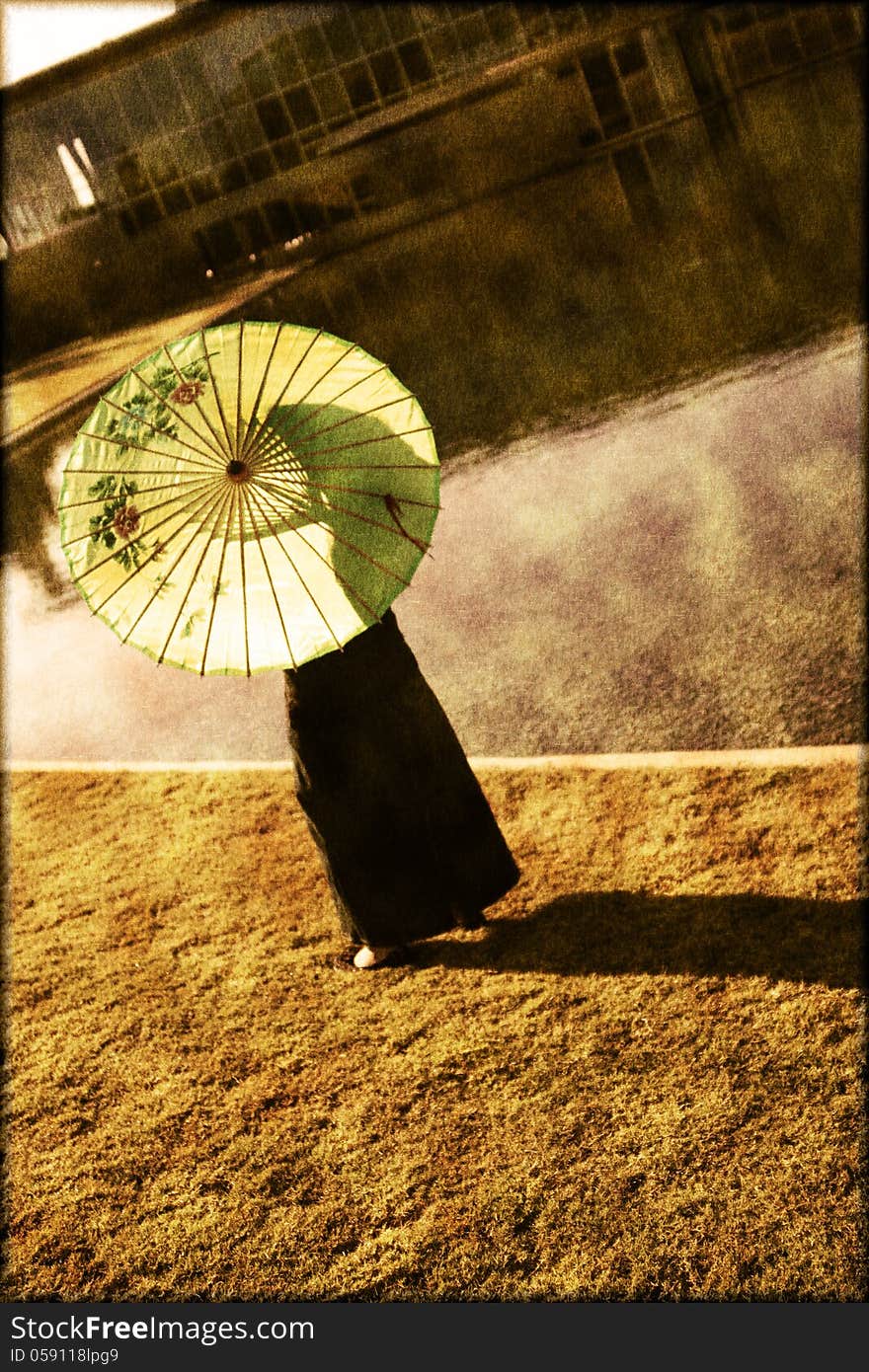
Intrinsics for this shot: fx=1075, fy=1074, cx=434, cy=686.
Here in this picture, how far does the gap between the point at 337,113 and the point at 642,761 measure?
2610 centimetres

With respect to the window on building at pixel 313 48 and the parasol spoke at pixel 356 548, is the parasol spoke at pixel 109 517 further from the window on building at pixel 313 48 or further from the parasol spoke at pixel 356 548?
the window on building at pixel 313 48

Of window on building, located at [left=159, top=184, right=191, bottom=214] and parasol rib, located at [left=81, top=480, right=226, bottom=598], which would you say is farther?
window on building, located at [left=159, top=184, right=191, bottom=214]

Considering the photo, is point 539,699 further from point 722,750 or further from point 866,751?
point 866,751

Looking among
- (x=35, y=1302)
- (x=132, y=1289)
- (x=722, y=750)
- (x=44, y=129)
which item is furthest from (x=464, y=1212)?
(x=44, y=129)

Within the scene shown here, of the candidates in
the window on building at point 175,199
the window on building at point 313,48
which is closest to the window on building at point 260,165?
the window on building at point 175,199

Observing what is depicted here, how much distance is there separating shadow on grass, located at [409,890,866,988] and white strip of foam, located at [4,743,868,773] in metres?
0.74

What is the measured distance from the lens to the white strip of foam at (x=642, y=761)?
4301 mm

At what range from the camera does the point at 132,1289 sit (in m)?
3.18

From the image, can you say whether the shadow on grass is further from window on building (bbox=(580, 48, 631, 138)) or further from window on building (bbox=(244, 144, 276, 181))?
window on building (bbox=(244, 144, 276, 181))

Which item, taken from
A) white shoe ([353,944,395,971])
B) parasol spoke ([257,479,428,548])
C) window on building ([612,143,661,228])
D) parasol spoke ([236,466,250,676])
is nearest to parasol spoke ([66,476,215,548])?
parasol spoke ([236,466,250,676])

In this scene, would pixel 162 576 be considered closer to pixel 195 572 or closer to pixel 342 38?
pixel 195 572

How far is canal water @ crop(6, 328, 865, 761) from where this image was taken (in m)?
5.09

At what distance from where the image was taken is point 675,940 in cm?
Result: 380

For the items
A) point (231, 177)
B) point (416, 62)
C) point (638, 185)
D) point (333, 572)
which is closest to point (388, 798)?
point (333, 572)
